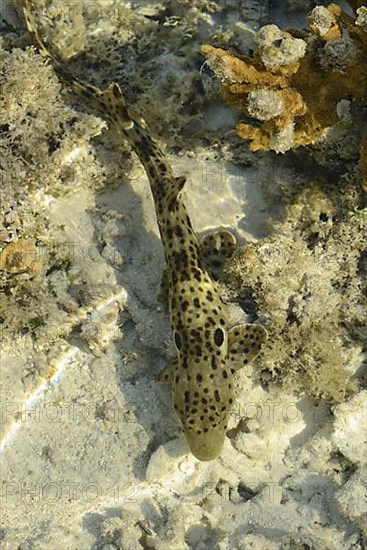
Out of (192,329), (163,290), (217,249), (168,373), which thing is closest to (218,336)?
(192,329)

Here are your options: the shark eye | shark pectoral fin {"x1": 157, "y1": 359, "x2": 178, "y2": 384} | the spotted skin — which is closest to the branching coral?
the spotted skin

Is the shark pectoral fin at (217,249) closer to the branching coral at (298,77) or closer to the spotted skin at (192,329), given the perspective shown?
the spotted skin at (192,329)

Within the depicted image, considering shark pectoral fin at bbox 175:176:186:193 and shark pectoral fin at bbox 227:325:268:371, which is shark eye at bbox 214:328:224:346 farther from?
shark pectoral fin at bbox 175:176:186:193

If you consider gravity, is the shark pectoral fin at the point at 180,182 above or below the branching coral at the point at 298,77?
below

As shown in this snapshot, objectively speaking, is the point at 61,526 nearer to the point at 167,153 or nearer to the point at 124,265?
the point at 124,265

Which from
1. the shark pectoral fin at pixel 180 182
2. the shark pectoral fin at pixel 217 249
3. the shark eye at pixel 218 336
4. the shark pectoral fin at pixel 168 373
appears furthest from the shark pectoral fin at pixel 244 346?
the shark pectoral fin at pixel 180 182

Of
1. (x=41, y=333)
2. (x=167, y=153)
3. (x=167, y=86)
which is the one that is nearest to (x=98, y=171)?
(x=167, y=153)

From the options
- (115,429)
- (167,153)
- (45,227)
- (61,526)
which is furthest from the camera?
(167,153)
